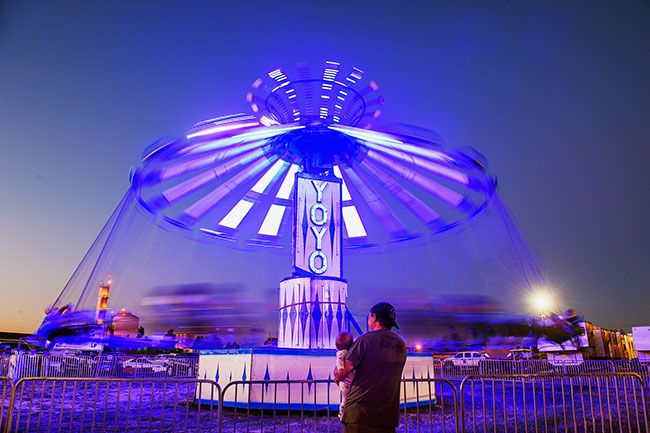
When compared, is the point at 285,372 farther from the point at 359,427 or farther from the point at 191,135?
the point at 359,427

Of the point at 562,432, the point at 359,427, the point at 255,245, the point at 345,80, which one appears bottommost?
the point at 562,432

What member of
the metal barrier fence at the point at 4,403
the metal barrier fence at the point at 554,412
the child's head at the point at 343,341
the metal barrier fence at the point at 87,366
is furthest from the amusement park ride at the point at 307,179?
the metal barrier fence at the point at 87,366

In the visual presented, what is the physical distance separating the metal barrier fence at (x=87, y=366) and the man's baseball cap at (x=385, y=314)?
80.6ft

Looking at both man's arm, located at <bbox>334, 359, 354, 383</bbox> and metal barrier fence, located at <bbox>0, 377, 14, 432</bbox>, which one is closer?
man's arm, located at <bbox>334, 359, 354, 383</bbox>

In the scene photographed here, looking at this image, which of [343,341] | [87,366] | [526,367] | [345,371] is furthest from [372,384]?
[526,367]

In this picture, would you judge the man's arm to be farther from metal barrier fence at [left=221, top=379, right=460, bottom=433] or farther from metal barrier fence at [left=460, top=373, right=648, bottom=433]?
metal barrier fence at [left=221, top=379, right=460, bottom=433]

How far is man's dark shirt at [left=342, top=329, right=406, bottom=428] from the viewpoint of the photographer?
3719mm

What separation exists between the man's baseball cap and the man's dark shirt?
5.8 inches

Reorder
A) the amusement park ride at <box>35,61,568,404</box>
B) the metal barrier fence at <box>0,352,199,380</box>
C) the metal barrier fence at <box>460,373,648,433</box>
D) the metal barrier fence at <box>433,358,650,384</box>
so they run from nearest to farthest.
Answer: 1. the metal barrier fence at <box>460,373,648,433</box>
2. the amusement park ride at <box>35,61,568,404</box>
3. the metal barrier fence at <box>0,352,199,380</box>
4. the metal barrier fence at <box>433,358,650,384</box>

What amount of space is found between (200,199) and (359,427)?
46.7 feet

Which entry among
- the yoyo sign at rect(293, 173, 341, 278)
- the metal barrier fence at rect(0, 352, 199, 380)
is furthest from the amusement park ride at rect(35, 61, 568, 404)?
the metal barrier fence at rect(0, 352, 199, 380)

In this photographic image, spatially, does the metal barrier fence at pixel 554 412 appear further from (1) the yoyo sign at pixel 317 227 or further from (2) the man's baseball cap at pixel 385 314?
(1) the yoyo sign at pixel 317 227

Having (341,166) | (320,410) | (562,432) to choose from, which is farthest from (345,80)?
(562,432)

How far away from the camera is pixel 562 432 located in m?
9.88
